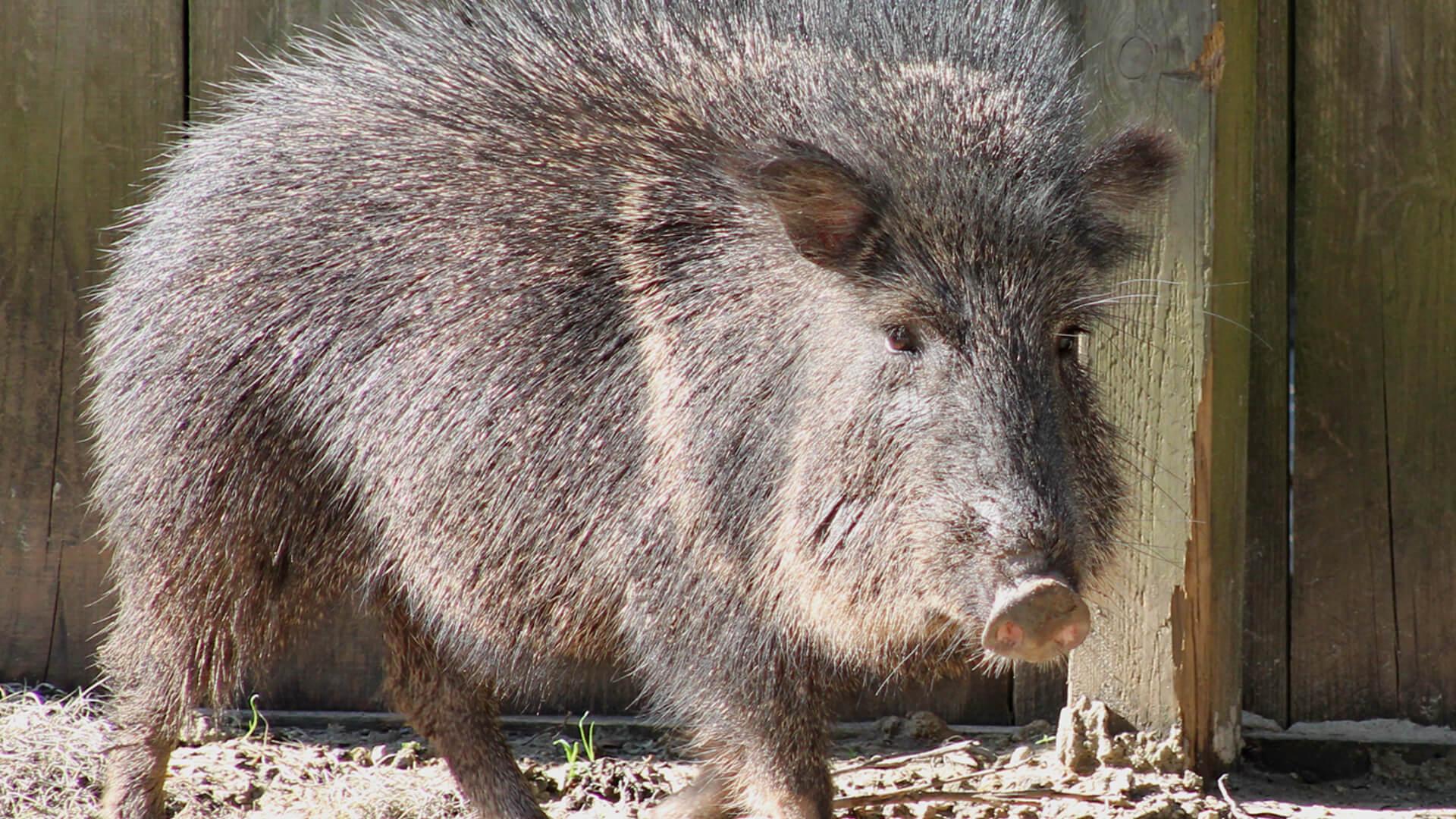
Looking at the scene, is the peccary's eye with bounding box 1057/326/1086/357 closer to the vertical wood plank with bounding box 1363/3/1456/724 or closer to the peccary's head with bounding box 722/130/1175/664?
the peccary's head with bounding box 722/130/1175/664

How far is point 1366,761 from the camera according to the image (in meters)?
3.92

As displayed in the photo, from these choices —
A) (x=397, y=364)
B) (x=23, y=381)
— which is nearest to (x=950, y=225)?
(x=397, y=364)

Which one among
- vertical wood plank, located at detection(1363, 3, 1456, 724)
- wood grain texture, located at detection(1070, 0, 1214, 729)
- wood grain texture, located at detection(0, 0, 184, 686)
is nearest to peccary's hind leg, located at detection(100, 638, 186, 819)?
wood grain texture, located at detection(0, 0, 184, 686)

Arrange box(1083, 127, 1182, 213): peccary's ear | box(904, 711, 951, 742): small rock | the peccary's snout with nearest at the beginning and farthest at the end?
the peccary's snout
box(1083, 127, 1182, 213): peccary's ear
box(904, 711, 951, 742): small rock

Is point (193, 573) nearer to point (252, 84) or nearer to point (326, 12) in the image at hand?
point (252, 84)

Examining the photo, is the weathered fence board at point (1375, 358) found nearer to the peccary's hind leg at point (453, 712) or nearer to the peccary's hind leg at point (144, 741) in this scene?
the peccary's hind leg at point (453, 712)

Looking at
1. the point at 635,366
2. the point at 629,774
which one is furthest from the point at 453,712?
the point at 635,366

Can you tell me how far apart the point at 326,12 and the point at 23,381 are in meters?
1.28

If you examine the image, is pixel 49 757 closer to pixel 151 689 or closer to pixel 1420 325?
pixel 151 689

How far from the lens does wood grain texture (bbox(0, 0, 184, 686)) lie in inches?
157

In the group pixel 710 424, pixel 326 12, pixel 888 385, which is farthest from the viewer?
pixel 326 12

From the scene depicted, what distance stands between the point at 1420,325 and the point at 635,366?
206cm

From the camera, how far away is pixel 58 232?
4.05m

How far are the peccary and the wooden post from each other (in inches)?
8.4
